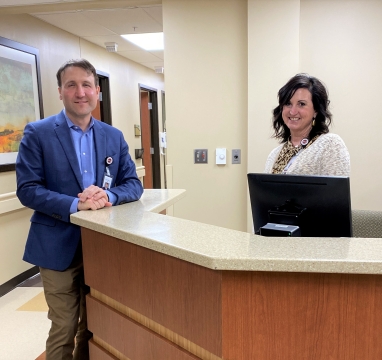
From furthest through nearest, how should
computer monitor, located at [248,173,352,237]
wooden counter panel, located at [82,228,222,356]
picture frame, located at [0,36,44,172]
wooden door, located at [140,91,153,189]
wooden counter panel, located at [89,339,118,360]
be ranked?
wooden door, located at [140,91,153,189] → picture frame, located at [0,36,44,172] → wooden counter panel, located at [89,339,118,360] → computer monitor, located at [248,173,352,237] → wooden counter panel, located at [82,228,222,356]

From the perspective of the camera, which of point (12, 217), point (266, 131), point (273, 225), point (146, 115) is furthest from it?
point (146, 115)

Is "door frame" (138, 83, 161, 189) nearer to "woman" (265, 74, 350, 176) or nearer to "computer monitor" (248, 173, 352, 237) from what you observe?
"woman" (265, 74, 350, 176)

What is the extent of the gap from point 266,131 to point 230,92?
0.44 metres

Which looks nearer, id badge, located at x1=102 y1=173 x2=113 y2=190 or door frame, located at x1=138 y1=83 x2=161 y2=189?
id badge, located at x1=102 y1=173 x2=113 y2=190

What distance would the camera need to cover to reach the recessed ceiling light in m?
4.38

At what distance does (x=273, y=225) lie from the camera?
1230 mm

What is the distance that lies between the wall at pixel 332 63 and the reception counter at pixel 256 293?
1.92 m

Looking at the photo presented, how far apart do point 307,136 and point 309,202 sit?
781 mm

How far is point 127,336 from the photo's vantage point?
1.37 m

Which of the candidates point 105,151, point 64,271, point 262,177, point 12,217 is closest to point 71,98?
point 105,151

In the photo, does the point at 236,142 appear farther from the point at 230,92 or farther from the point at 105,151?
the point at 105,151

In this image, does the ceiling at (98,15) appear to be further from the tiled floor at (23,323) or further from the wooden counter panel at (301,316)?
the wooden counter panel at (301,316)

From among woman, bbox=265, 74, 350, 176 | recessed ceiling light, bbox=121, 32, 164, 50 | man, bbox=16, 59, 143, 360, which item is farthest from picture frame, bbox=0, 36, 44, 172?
woman, bbox=265, 74, 350, 176

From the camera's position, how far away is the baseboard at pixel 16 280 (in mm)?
3218
